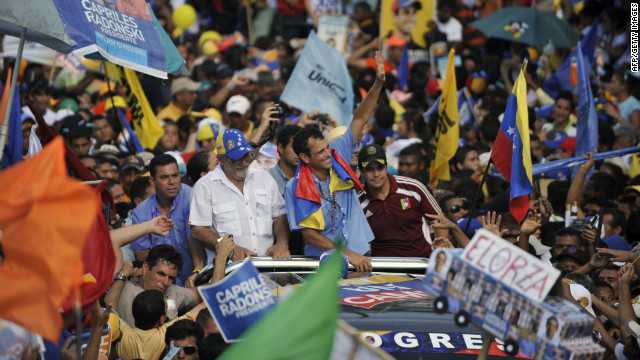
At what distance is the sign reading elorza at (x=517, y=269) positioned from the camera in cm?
408

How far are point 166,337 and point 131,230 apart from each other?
75 centimetres

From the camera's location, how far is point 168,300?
289 inches

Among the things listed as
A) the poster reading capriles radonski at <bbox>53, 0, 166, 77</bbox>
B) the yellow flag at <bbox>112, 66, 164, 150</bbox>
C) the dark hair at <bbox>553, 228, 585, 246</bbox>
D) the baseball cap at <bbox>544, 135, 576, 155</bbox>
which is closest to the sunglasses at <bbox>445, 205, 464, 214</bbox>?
the dark hair at <bbox>553, 228, 585, 246</bbox>

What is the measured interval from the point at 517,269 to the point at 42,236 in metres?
2.00

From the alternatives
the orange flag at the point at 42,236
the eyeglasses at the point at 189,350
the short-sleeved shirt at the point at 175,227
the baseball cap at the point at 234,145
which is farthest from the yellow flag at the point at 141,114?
the orange flag at the point at 42,236

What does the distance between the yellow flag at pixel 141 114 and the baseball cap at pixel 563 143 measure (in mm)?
4918

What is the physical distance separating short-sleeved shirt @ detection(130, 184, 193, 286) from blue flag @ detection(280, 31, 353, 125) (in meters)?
3.25

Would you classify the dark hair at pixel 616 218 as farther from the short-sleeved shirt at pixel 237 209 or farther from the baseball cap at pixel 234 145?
the baseball cap at pixel 234 145

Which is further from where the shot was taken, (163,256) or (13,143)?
(13,143)

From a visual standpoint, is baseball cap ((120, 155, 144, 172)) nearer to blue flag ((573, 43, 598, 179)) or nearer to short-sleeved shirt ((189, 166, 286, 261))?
short-sleeved shirt ((189, 166, 286, 261))

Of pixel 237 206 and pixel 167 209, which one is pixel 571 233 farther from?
pixel 167 209

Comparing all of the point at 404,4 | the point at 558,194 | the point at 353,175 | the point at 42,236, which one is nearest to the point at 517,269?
the point at 42,236

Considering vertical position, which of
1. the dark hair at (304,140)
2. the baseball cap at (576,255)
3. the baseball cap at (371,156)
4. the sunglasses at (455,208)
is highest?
the dark hair at (304,140)

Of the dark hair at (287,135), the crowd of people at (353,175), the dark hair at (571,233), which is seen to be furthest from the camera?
the dark hair at (287,135)
